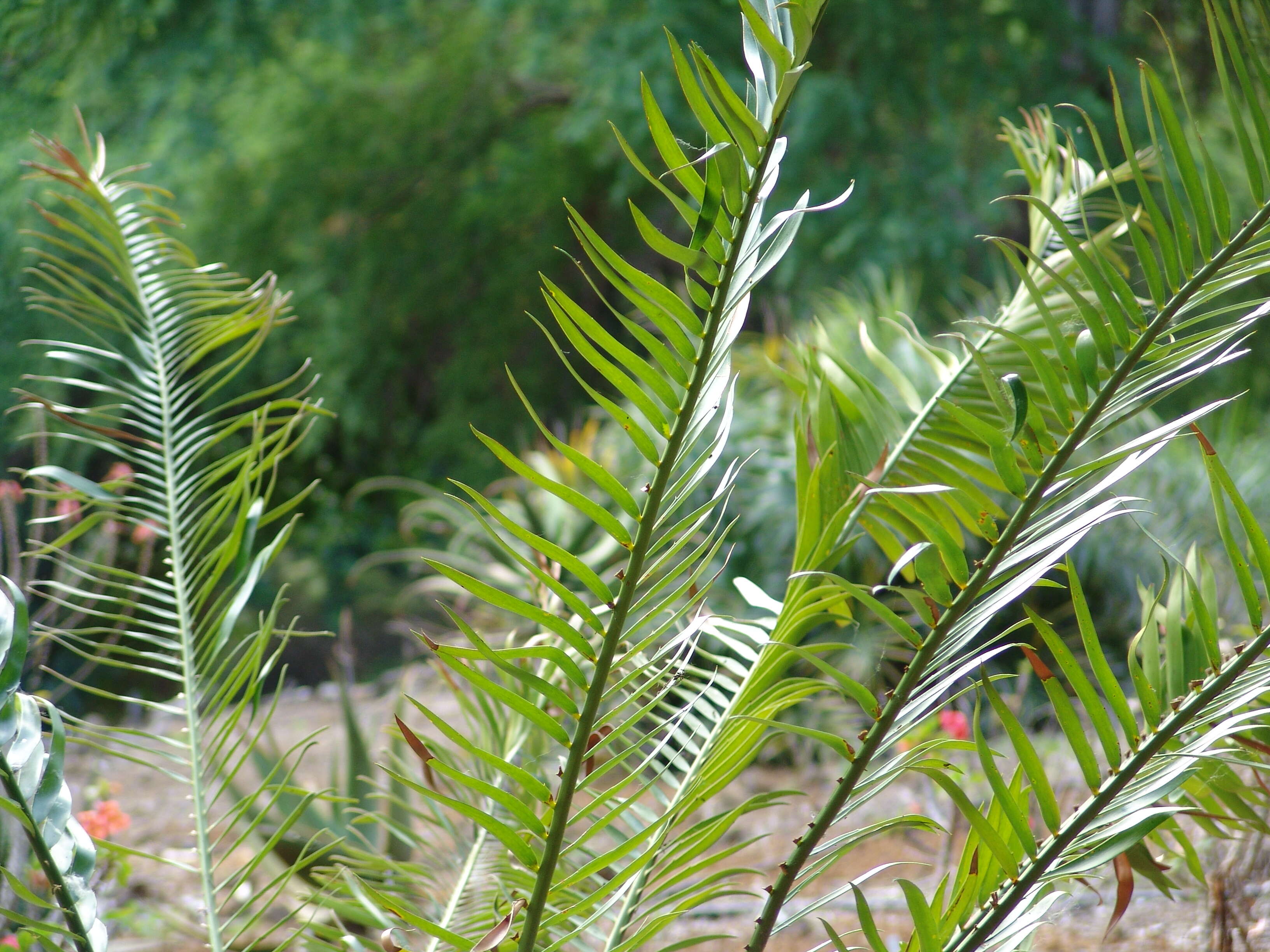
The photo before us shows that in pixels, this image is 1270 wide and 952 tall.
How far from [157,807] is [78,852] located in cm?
277

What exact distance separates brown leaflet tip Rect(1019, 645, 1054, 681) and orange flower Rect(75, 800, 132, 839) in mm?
1614

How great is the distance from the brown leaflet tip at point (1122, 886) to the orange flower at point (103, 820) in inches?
63.6

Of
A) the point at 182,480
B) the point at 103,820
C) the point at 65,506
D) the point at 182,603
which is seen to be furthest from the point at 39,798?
the point at 65,506

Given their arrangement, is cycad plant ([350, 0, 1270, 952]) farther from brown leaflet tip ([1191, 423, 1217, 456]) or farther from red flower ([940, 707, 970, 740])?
red flower ([940, 707, 970, 740])

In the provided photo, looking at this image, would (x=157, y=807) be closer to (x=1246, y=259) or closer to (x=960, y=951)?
(x=960, y=951)

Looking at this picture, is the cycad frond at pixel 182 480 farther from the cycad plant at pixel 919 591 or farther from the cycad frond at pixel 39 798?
the cycad plant at pixel 919 591

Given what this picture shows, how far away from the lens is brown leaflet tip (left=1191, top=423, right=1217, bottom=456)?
753mm

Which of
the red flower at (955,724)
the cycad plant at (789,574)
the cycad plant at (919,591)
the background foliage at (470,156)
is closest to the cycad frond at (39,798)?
the cycad plant at (789,574)

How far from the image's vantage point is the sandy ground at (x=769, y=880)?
72.9 inches

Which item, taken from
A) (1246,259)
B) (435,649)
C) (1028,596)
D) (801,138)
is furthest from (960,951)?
(801,138)

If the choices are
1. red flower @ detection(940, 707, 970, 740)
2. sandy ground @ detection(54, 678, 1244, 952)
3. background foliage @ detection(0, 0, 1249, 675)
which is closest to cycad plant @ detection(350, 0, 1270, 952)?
sandy ground @ detection(54, 678, 1244, 952)

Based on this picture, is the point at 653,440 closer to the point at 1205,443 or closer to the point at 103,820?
the point at 1205,443

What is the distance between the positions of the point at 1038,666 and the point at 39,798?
0.90 m

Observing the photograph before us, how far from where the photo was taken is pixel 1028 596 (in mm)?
3773
